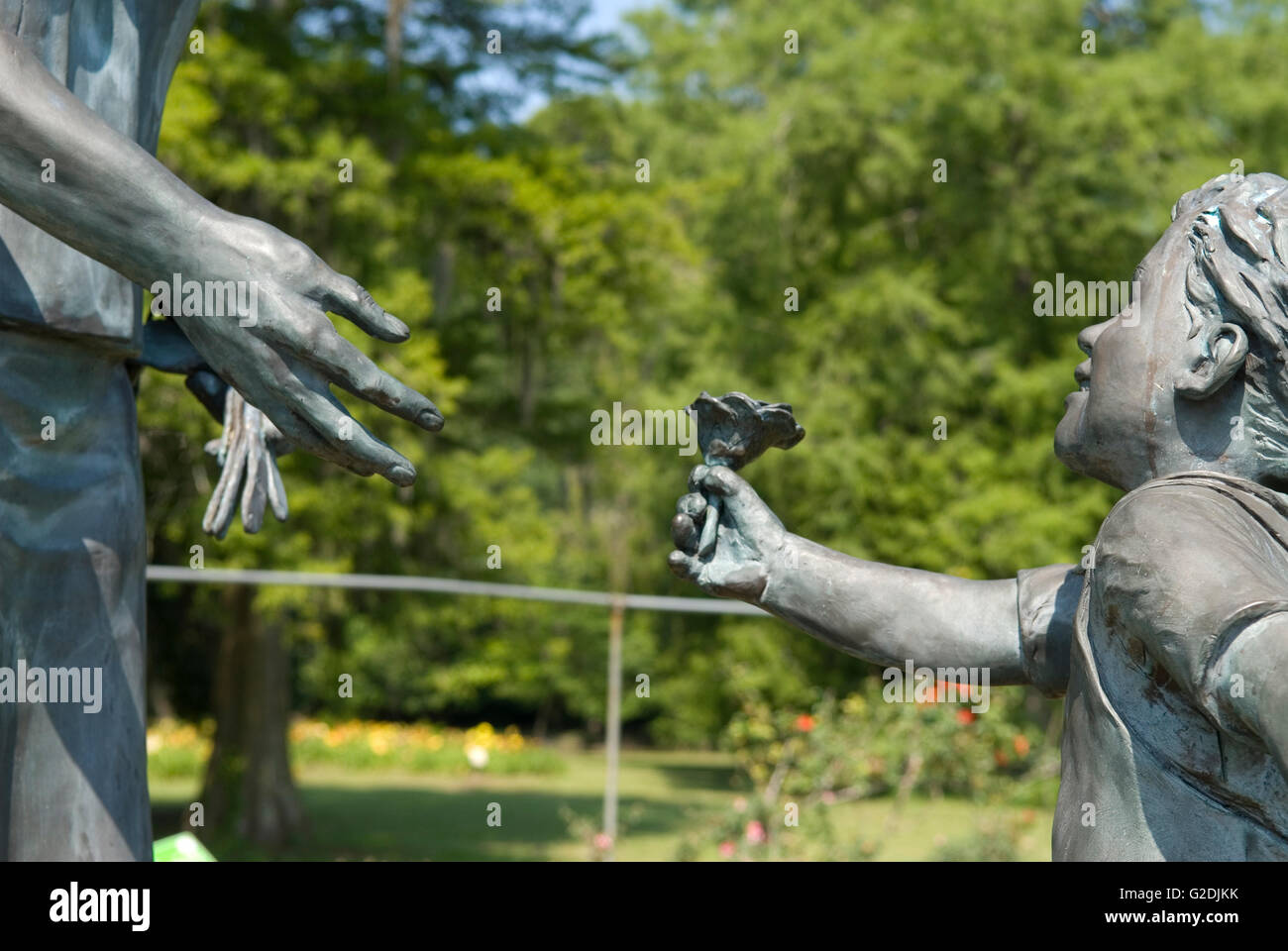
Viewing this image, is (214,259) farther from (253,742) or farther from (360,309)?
(253,742)

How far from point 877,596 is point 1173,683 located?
54 cm

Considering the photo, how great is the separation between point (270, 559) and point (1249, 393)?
11234 millimetres

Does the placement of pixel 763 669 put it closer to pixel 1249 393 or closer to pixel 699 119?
pixel 699 119

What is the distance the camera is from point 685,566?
7.75 ft

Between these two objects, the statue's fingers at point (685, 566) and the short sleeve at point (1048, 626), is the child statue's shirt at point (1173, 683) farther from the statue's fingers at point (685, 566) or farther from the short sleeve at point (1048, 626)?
the statue's fingers at point (685, 566)

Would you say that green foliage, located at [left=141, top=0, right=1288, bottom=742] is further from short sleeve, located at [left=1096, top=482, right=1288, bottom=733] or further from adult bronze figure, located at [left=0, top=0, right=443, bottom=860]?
short sleeve, located at [left=1096, top=482, right=1288, bottom=733]

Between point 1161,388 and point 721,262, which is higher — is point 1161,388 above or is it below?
below

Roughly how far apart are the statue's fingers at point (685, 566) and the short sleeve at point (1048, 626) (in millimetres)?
484

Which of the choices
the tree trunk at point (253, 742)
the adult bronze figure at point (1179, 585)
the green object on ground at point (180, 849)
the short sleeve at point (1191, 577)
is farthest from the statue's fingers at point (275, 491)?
the tree trunk at point (253, 742)

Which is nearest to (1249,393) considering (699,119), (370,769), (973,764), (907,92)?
(973,764)

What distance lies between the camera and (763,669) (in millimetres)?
18703

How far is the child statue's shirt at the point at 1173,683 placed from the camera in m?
1.78

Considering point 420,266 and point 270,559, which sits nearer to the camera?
point 270,559

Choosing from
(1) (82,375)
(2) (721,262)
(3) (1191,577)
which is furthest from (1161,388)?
(2) (721,262)
